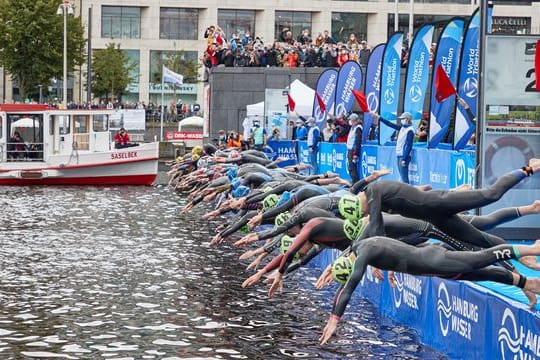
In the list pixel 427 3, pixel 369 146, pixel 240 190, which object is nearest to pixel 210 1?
pixel 427 3

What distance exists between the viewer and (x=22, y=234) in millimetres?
26156

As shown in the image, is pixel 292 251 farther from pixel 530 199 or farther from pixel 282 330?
pixel 530 199

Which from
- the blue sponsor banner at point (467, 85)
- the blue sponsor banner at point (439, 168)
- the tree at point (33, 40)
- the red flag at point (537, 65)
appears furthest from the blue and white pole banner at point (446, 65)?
the tree at point (33, 40)

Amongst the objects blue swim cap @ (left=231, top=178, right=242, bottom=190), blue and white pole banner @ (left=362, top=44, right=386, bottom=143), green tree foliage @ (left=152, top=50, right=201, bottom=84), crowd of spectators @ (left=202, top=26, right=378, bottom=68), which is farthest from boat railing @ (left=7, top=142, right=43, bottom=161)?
green tree foliage @ (left=152, top=50, right=201, bottom=84)

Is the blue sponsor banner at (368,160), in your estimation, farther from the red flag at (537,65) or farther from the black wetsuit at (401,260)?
the black wetsuit at (401,260)

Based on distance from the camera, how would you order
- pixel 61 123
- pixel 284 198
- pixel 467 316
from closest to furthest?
pixel 467 316 < pixel 284 198 < pixel 61 123

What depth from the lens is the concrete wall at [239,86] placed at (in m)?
49.8

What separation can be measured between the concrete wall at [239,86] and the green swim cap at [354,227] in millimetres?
35734

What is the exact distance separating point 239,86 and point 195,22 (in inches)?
1667

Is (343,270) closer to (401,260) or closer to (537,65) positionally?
(401,260)

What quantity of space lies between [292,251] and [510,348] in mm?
3834

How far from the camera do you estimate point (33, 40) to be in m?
73.7

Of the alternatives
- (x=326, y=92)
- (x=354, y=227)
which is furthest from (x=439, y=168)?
(x=326, y=92)

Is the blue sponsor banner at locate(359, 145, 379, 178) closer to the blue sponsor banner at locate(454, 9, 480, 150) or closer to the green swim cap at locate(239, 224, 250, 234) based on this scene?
the green swim cap at locate(239, 224, 250, 234)
